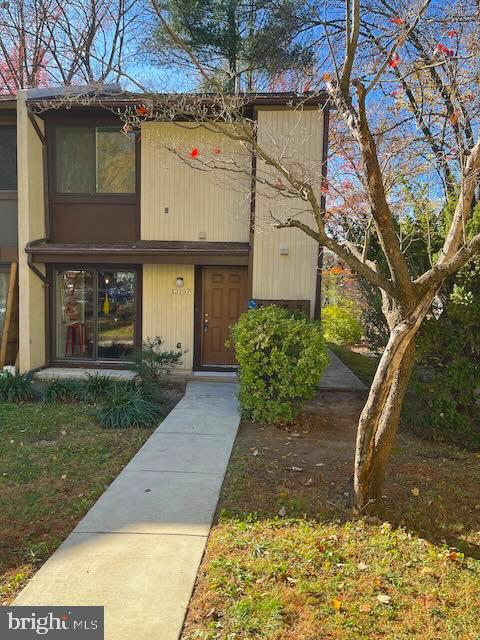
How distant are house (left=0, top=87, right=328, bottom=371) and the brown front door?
0.8 inches

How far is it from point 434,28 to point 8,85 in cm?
1511

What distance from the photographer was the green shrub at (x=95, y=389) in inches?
323

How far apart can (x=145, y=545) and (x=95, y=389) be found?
4.84 metres

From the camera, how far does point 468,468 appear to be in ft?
18.1

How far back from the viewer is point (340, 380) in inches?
365

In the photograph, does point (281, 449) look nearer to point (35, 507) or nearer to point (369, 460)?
point (369, 460)

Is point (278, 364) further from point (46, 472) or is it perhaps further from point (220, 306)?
point (220, 306)

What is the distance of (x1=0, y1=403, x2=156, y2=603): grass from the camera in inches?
149

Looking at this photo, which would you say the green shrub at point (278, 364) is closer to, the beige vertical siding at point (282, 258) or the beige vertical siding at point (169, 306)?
the beige vertical siding at point (282, 258)

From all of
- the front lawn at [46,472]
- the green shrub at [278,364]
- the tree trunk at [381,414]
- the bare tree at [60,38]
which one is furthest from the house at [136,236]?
the bare tree at [60,38]

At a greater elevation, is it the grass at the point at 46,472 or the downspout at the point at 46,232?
the downspout at the point at 46,232

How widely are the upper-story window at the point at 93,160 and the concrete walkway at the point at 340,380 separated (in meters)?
5.40

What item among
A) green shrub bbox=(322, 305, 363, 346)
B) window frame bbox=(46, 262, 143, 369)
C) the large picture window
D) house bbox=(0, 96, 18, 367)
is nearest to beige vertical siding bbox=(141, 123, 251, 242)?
window frame bbox=(46, 262, 143, 369)

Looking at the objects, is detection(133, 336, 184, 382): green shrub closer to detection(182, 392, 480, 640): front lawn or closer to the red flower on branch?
detection(182, 392, 480, 640): front lawn
